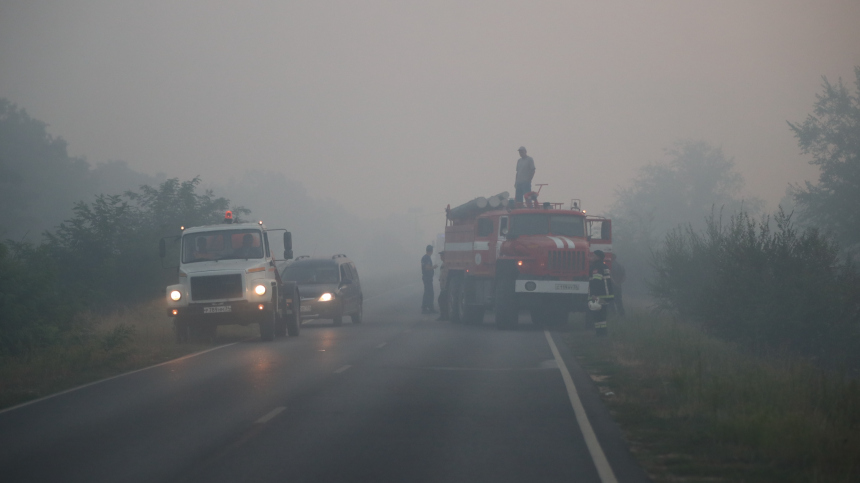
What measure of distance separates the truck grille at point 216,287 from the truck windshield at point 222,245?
3.04 ft

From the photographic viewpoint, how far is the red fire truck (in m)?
22.7

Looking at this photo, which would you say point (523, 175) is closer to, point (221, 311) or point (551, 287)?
point (551, 287)

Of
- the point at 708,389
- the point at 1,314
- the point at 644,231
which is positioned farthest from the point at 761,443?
the point at 644,231

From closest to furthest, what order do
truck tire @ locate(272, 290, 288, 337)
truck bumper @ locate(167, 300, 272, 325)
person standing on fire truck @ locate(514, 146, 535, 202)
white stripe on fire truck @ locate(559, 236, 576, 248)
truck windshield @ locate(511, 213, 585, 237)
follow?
truck bumper @ locate(167, 300, 272, 325) → truck tire @ locate(272, 290, 288, 337) → white stripe on fire truck @ locate(559, 236, 576, 248) → truck windshield @ locate(511, 213, 585, 237) → person standing on fire truck @ locate(514, 146, 535, 202)

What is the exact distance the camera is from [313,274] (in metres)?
26.6

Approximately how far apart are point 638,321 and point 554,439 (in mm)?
15239

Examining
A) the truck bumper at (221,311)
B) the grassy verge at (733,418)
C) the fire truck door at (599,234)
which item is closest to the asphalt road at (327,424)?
the grassy verge at (733,418)

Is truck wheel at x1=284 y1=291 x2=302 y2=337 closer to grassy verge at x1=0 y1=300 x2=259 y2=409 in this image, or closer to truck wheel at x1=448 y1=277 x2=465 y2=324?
grassy verge at x1=0 y1=300 x2=259 y2=409

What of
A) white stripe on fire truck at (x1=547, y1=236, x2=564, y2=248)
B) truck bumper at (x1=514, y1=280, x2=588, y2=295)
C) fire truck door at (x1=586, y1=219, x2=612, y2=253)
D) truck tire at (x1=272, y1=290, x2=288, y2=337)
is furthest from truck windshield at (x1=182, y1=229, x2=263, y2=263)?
fire truck door at (x1=586, y1=219, x2=612, y2=253)

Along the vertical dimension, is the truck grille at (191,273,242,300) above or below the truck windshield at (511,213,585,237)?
below

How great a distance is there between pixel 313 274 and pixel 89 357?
400 inches

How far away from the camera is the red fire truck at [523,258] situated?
22734mm

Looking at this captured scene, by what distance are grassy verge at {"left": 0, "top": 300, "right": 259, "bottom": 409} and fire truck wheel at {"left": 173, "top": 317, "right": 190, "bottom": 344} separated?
0.75 feet

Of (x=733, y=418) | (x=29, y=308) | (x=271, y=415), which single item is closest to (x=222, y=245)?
(x=29, y=308)
